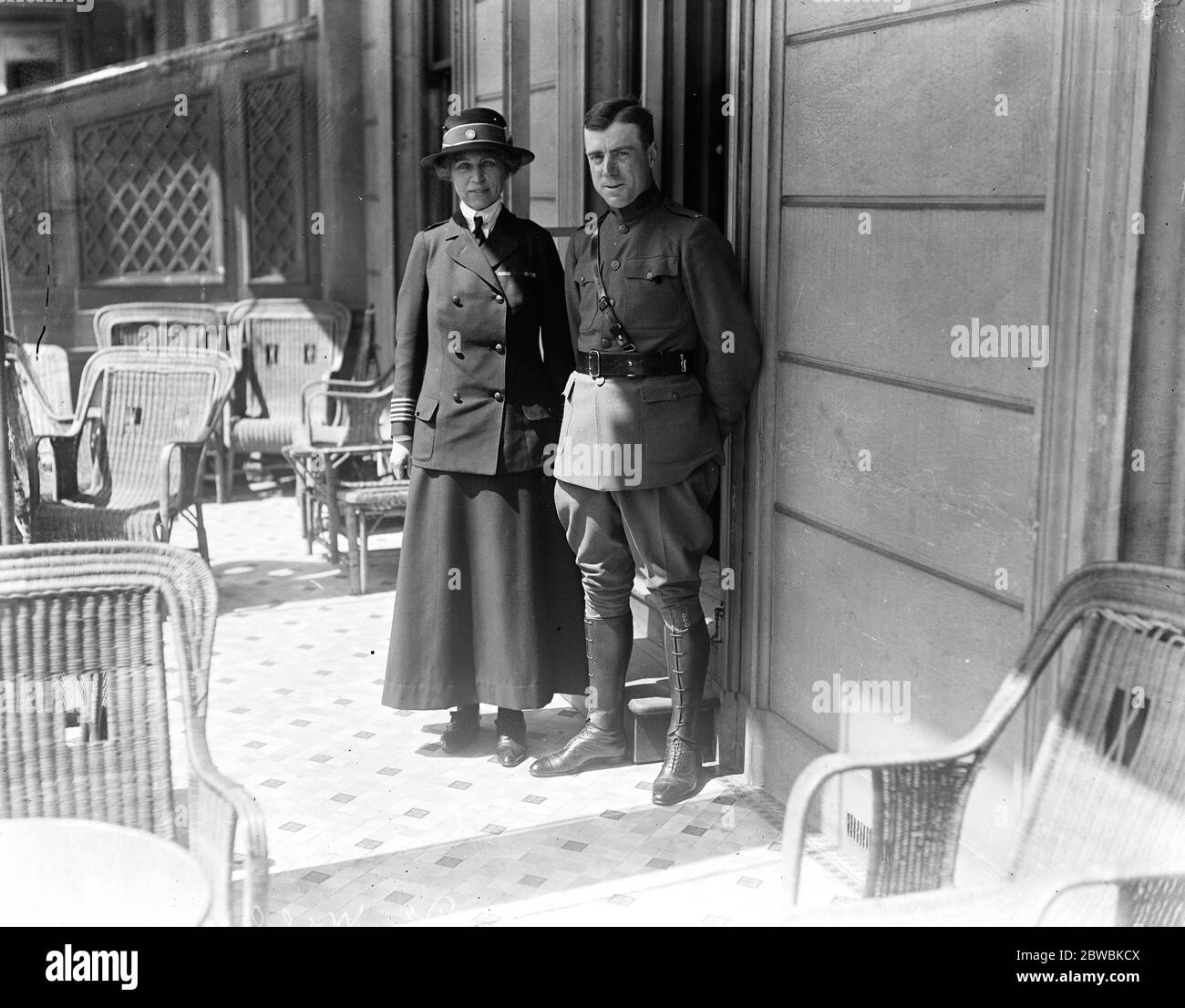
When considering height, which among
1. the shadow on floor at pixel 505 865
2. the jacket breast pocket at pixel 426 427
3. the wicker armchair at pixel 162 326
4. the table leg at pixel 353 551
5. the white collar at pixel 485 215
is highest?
the white collar at pixel 485 215

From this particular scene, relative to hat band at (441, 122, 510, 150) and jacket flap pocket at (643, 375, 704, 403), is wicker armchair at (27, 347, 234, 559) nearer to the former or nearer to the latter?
hat band at (441, 122, 510, 150)

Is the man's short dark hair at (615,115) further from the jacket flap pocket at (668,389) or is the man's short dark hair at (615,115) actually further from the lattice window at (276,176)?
the lattice window at (276,176)

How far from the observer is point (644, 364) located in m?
4.20

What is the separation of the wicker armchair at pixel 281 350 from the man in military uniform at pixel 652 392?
189 inches

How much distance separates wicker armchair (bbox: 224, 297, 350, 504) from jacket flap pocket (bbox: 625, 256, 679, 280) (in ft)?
16.3

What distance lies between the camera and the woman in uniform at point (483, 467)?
4.47 meters

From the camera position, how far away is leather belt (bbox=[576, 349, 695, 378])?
4.20 metres

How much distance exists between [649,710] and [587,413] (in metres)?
0.98

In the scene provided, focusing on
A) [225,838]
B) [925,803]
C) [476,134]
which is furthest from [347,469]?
[925,803]

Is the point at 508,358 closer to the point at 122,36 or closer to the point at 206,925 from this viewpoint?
the point at 206,925

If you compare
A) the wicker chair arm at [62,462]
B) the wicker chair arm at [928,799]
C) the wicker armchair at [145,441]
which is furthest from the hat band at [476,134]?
the wicker chair arm at [62,462]

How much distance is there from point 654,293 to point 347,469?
3.33 m

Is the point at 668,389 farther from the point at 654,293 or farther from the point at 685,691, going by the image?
the point at 685,691

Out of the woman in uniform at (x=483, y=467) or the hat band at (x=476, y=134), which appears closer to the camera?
the hat band at (x=476, y=134)
